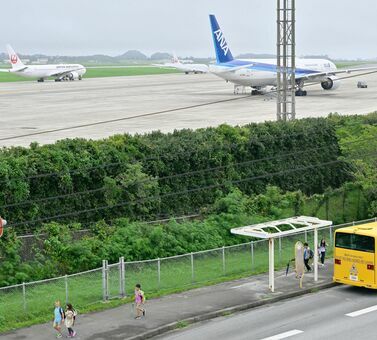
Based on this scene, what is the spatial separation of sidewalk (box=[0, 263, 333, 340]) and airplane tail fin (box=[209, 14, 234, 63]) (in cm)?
5836

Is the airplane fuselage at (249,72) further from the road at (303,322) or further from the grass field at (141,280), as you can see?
the road at (303,322)

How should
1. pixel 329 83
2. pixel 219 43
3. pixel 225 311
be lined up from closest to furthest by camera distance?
pixel 225 311 < pixel 219 43 < pixel 329 83

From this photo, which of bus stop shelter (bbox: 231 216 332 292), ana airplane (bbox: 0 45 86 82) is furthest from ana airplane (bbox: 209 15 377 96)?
bus stop shelter (bbox: 231 216 332 292)

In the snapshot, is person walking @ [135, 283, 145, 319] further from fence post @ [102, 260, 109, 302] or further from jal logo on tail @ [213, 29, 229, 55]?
jal logo on tail @ [213, 29, 229, 55]

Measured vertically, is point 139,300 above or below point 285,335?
above

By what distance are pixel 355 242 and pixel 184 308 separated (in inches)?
239

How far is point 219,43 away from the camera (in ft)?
287

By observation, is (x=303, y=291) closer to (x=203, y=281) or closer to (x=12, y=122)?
(x=203, y=281)

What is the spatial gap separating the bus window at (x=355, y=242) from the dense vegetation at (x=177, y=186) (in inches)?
307

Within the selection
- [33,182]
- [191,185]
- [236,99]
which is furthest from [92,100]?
[33,182]

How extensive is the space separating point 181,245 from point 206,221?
2.89 meters

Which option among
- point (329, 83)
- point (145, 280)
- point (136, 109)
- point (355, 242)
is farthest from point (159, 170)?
point (329, 83)

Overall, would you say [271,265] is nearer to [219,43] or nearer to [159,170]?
[159,170]

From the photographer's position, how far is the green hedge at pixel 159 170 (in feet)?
108
